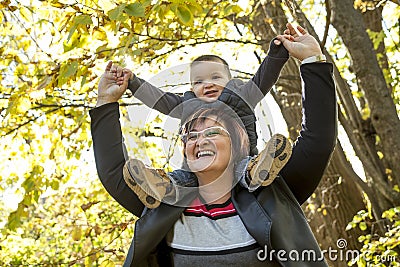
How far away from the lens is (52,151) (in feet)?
14.6

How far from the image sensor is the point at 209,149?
1617 millimetres

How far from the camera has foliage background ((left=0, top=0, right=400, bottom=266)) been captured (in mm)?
3252

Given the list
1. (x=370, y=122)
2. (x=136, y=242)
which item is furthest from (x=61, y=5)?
(x=370, y=122)

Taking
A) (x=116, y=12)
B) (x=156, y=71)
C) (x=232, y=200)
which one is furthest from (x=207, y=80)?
(x=156, y=71)

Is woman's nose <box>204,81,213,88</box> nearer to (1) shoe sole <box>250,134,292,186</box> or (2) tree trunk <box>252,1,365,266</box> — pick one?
(1) shoe sole <box>250,134,292,186</box>

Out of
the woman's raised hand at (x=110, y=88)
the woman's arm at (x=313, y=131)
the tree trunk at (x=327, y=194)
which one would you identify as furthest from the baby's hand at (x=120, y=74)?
the tree trunk at (x=327, y=194)

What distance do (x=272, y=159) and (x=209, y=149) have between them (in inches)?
7.3

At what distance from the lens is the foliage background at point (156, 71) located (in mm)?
3252

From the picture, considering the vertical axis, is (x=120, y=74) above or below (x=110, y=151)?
above

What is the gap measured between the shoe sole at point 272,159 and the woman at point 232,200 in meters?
0.06

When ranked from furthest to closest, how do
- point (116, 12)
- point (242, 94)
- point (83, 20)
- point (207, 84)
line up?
point (83, 20) → point (207, 84) → point (116, 12) → point (242, 94)

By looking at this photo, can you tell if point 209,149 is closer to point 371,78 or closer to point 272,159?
point 272,159

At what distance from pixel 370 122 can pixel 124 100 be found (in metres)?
1.67

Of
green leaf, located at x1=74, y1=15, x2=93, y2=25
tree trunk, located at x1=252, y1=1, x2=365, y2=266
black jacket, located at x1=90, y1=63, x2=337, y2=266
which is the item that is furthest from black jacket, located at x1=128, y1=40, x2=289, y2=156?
tree trunk, located at x1=252, y1=1, x2=365, y2=266
